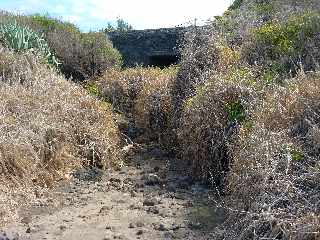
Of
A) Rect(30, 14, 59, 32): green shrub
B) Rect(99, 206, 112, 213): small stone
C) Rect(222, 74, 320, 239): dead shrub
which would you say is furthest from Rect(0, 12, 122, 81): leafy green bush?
Rect(222, 74, 320, 239): dead shrub

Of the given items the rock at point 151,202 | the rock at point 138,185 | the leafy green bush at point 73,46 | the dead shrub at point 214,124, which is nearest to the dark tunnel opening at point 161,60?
the leafy green bush at point 73,46

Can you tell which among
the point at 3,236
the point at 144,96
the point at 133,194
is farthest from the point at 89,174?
the point at 3,236

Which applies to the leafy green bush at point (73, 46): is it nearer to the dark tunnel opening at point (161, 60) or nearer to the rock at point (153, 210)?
the dark tunnel opening at point (161, 60)

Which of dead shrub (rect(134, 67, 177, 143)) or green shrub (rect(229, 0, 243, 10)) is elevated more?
green shrub (rect(229, 0, 243, 10))

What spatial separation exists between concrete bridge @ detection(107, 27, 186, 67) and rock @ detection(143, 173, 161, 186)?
9.62 meters

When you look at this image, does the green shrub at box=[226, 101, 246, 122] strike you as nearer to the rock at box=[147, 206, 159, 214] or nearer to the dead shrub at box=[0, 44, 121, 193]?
the rock at box=[147, 206, 159, 214]

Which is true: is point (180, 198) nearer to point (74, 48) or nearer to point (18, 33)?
point (18, 33)

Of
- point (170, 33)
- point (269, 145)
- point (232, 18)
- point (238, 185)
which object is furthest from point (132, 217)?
point (170, 33)

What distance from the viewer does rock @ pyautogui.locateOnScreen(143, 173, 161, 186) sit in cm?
799

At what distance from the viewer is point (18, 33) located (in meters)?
11.0

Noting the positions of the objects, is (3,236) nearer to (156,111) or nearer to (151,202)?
(151,202)

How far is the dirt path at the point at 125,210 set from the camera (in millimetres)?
6105

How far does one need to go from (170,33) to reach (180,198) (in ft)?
35.9

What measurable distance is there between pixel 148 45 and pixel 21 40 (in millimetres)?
7317
